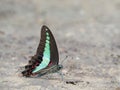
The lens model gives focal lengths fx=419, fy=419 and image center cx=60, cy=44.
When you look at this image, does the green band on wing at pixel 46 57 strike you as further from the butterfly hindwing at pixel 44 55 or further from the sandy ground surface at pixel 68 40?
the sandy ground surface at pixel 68 40

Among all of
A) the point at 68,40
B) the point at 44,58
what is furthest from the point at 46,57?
the point at 68,40

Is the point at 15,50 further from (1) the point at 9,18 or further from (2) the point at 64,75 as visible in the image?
(1) the point at 9,18

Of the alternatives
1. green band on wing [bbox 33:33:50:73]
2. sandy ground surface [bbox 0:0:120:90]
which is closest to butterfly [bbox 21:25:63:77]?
green band on wing [bbox 33:33:50:73]

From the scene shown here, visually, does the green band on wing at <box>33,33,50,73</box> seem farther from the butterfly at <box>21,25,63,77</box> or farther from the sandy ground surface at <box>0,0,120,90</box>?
the sandy ground surface at <box>0,0,120,90</box>

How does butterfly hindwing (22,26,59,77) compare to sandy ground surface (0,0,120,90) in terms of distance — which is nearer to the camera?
butterfly hindwing (22,26,59,77)

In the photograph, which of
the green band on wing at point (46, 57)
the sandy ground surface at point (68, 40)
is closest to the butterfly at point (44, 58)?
the green band on wing at point (46, 57)

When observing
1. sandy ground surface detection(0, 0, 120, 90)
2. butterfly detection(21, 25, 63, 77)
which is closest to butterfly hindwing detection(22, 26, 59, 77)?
butterfly detection(21, 25, 63, 77)

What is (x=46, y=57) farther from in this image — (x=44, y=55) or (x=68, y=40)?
(x=68, y=40)
